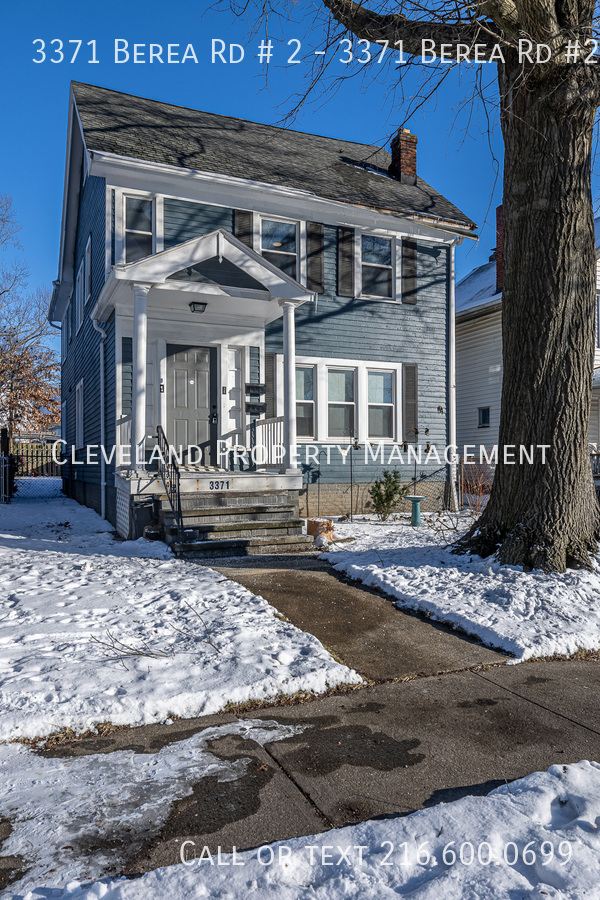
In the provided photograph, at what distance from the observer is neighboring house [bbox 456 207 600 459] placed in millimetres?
17203

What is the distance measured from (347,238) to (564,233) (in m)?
6.74

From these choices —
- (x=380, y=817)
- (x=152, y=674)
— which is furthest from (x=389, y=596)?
(x=380, y=817)

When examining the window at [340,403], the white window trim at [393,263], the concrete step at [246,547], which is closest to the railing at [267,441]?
the window at [340,403]

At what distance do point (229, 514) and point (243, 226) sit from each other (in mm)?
5827

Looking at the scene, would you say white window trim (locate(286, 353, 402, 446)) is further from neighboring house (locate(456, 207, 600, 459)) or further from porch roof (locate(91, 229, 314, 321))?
neighboring house (locate(456, 207, 600, 459))

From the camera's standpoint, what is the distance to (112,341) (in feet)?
A: 33.9

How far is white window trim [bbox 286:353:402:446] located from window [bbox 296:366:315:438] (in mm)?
78

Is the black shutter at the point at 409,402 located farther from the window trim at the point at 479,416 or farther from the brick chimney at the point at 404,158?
the window trim at the point at 479,416

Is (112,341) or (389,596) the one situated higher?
(112,341)

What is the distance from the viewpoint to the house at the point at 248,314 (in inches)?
349

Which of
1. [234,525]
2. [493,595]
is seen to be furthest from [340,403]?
[493,595]

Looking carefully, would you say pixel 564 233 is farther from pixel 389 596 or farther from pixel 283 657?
pixel 283 657

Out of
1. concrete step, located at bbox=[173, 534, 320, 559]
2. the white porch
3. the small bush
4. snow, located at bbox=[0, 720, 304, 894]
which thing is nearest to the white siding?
the small bush

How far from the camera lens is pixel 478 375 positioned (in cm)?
1795
